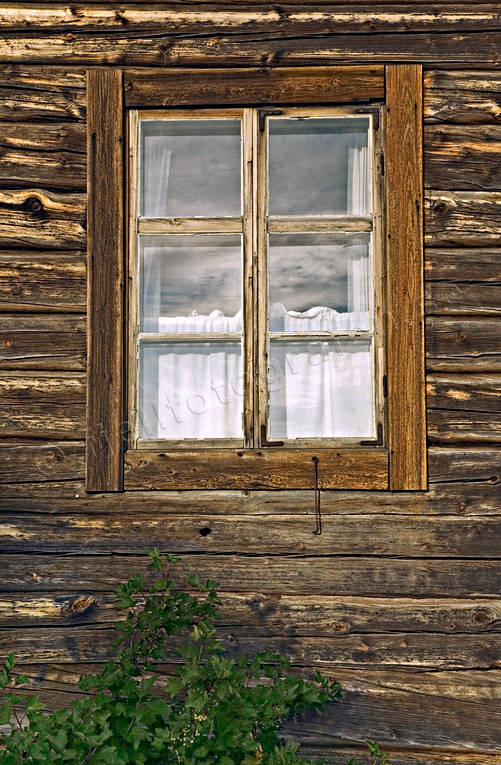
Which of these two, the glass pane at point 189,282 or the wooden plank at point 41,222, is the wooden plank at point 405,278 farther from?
the wooden plank at point 41,222

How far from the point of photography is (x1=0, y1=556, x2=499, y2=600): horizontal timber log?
298cm

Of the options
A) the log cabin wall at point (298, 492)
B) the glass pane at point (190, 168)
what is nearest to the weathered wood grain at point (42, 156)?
the log cabin wall at point (298, 492)

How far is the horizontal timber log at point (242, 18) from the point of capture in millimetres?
3141

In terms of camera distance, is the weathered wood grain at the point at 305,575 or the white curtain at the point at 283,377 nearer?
the weathered wood grain at the point at 305,575

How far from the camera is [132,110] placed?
3.17m

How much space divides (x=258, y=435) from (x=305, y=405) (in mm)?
232

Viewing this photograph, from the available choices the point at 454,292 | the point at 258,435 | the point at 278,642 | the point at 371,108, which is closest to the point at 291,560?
the point at 278,642

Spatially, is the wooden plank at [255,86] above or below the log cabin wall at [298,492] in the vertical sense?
above

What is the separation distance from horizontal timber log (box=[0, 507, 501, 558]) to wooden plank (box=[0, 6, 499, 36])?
194cm

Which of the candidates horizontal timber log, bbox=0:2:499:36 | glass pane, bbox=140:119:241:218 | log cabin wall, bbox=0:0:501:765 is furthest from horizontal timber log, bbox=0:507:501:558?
horizontal timber log, bbox=0:2:499:36

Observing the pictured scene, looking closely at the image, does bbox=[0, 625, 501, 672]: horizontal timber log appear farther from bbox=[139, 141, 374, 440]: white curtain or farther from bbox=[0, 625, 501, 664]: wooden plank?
bbox=[139, 141, 374, 440]: white curtain

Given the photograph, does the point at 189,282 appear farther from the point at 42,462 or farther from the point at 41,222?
the point at 42,462

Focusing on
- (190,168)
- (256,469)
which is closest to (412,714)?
(256,469)

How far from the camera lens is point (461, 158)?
10.2 feet
